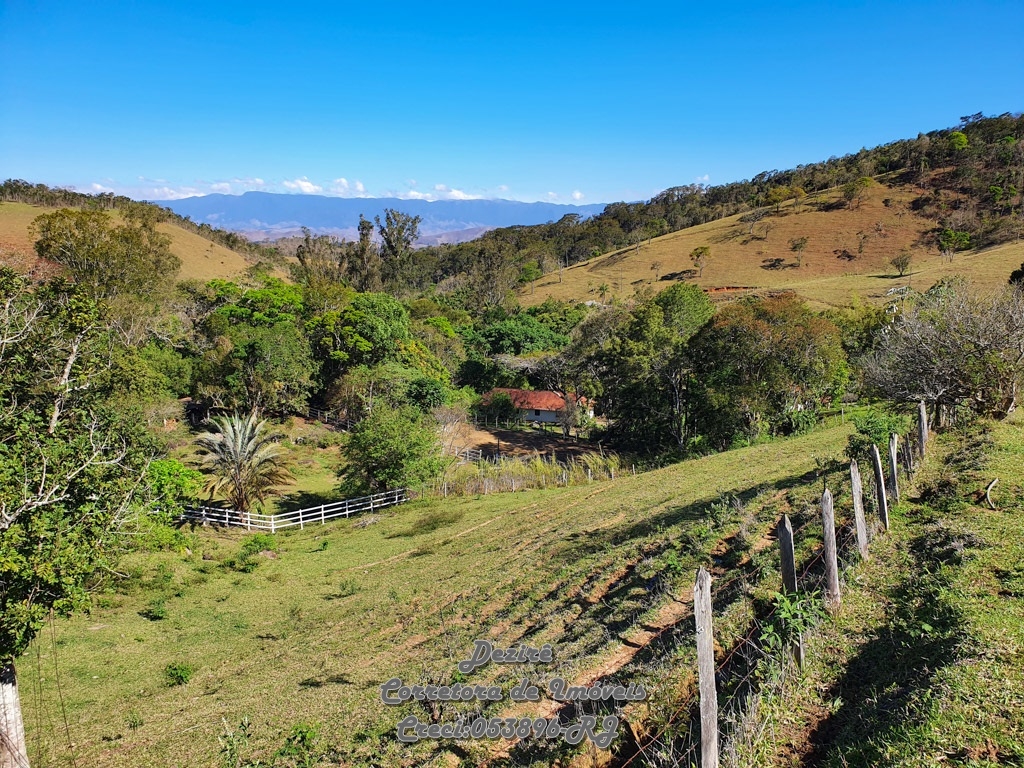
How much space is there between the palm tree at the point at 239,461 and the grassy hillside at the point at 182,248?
39336 millimetres

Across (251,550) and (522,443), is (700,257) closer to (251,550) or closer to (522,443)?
(522,443)

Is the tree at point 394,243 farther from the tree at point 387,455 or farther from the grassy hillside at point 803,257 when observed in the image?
the tree at point 387,455

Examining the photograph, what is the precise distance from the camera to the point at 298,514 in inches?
921

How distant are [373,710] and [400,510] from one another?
1714 centimetres

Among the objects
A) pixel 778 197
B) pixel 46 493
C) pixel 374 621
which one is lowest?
pixel 374 621

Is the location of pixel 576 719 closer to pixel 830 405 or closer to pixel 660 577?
pixel 660 577

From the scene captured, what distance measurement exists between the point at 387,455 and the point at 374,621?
13.8 meters

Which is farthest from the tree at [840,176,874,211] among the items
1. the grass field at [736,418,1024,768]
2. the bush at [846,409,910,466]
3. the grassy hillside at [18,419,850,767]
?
the grass field at [736,418,1024,768]

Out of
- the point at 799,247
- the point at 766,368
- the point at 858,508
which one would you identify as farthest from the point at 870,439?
the point at 799,247

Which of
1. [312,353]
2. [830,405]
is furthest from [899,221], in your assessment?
[312,353]

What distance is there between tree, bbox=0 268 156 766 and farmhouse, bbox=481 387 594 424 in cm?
3677

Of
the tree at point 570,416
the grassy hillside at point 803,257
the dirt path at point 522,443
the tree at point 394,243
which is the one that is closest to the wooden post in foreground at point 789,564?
the dirt path at point 522,443

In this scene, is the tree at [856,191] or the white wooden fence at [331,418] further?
the tree at [856,191]

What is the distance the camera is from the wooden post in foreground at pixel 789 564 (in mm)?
5250
